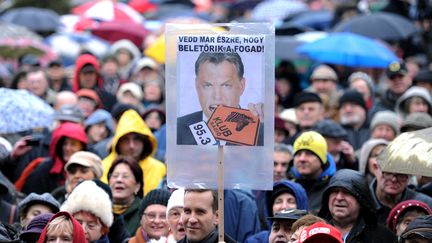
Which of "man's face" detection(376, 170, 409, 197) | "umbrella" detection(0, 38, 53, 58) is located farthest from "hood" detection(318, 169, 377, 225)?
"umbrella" detection(0, 38, 53, 58)

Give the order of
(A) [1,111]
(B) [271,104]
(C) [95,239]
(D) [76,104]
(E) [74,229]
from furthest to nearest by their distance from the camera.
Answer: (D) [76,104]
(A) [1,111]
(C) [95,239]
(E) [74,229]
(B) [271,104]

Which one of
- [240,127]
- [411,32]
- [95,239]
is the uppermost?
[411,32]

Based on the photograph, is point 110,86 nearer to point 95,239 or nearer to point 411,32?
point 411,32

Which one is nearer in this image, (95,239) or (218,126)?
(218,126)

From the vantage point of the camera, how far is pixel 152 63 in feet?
65.9

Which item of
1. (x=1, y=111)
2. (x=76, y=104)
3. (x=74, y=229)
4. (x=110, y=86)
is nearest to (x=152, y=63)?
(x=110, y=86)

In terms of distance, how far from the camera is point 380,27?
2088 centimetres

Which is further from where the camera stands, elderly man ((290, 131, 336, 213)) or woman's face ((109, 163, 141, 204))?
elderly man ((290, 131, 336, 213))

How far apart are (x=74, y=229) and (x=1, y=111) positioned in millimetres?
5044

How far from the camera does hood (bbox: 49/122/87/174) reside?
14.0m

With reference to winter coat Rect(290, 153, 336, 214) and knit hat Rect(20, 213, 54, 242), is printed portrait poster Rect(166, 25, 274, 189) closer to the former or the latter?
knit hat Rect(20, 213, 54, 242)

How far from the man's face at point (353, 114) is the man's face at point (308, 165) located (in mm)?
3278

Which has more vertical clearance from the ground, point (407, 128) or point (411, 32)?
point (411, 32)

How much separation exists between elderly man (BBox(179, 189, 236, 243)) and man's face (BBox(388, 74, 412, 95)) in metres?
7.76
